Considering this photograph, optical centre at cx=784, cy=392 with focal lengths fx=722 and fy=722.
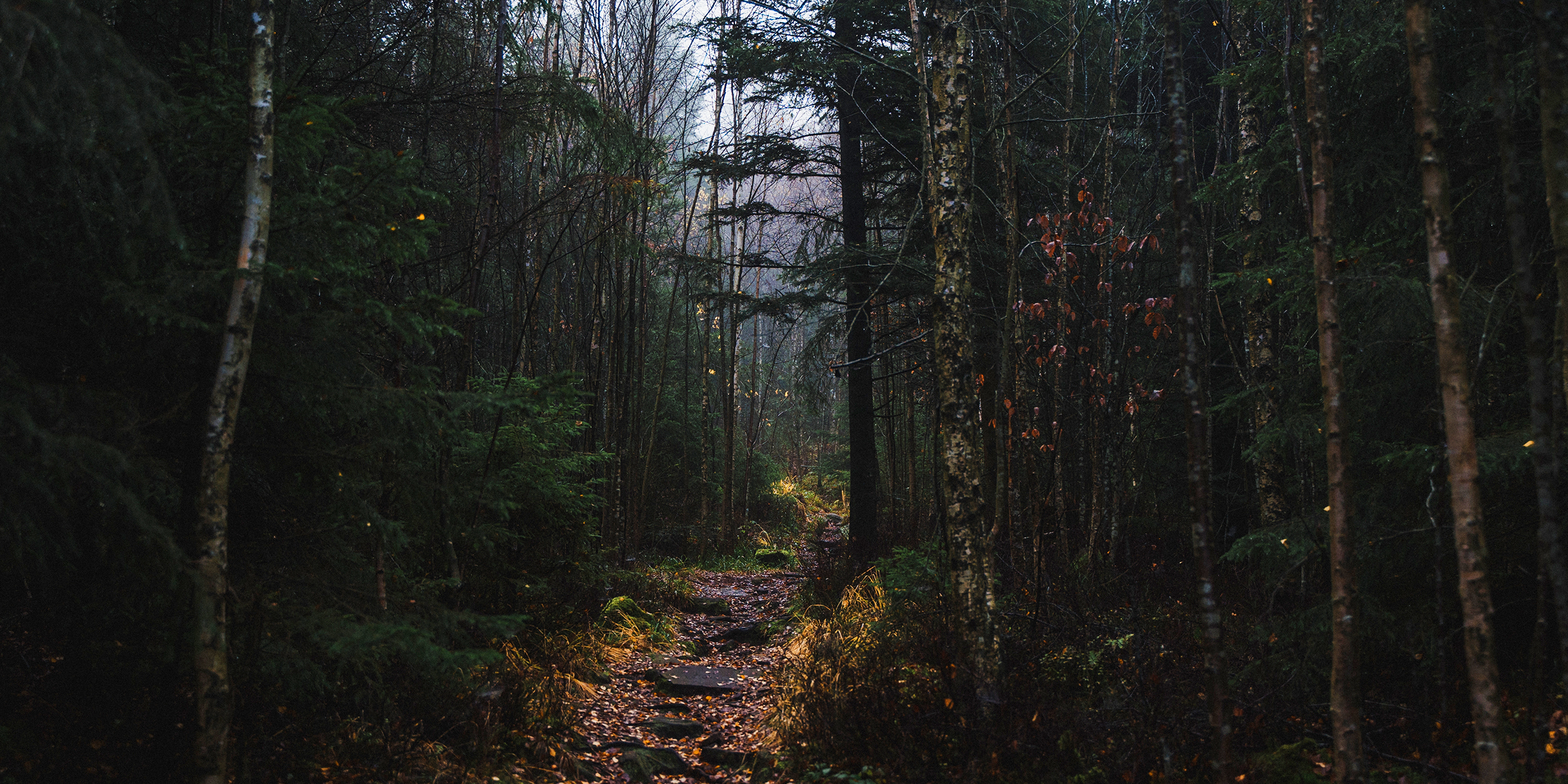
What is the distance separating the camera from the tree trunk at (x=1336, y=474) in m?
3.17

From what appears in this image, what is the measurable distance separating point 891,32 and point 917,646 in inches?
361

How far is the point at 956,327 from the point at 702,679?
4.34 meters

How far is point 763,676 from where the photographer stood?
7242mm

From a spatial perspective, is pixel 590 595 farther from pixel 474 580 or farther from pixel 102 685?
pixel 102 685

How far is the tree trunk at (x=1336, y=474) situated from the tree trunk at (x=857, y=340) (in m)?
7.16

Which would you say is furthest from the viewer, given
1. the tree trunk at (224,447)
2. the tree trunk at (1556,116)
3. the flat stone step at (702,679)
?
the flat stone step at (702,679)

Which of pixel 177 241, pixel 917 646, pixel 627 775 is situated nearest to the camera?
pixel 177 241

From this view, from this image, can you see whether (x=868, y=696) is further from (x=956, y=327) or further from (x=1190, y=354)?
(x=1190, y=354)

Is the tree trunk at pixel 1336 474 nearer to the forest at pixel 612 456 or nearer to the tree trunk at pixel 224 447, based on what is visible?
the forest at pixel 612 456

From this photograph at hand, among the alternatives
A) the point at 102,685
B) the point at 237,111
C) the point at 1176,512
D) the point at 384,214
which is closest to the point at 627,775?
the point at 102,685

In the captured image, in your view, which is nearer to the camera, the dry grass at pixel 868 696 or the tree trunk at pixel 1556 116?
the tree trunk at pixel 1556 116

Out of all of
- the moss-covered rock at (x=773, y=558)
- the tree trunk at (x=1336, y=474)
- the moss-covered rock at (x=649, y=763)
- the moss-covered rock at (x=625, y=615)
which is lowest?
the moss-covered rock at (x=773, y=558)

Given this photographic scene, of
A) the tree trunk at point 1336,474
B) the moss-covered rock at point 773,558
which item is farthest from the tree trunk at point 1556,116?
the moss-covered rock at point 773,558

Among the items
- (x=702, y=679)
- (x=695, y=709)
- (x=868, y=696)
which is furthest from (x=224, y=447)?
(x=702, y=679)
